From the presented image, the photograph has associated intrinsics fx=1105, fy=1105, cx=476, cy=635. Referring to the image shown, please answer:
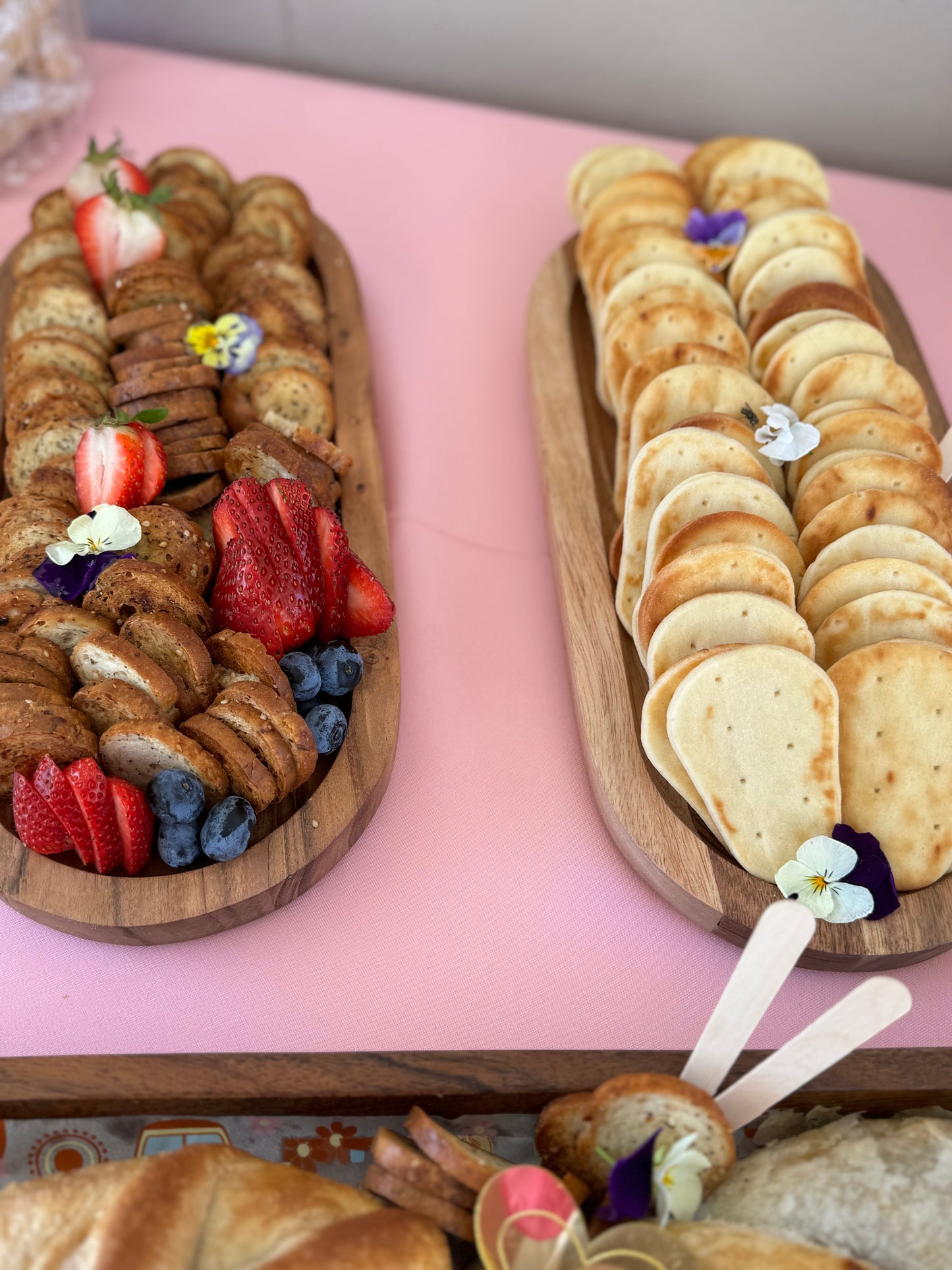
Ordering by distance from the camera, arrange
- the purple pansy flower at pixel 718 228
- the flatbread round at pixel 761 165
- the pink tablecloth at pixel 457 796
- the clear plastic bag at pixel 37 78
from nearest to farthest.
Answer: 1. the pink tablecloth at pixel 457 796
2. the purple pansy flower at pixel 718 228
3. the flatbread round at pixel 761 165
4. the clear plastic bag at pixel 37 78

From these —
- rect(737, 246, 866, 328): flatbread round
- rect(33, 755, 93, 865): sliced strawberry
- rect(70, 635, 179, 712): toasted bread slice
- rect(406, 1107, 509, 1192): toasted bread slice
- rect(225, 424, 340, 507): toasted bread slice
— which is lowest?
rect(406, 1107, 509, 1192): toasted bread slice

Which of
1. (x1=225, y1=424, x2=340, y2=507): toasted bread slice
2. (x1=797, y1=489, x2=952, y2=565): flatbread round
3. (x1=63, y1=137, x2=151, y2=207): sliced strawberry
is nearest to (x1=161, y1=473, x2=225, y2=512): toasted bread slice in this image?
(x1=225, y1=424, x2=340, y2=507): toasted bread slice

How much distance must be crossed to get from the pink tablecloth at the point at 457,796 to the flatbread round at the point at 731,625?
0.28m

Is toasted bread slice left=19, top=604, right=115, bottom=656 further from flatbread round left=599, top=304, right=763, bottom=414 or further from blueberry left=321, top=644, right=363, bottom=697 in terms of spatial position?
flatbread round left=599, top=304, right=763, bottom=414

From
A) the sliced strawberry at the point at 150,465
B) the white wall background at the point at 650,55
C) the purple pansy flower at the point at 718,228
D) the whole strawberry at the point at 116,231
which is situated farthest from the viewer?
the white wall background at the point at 650,55

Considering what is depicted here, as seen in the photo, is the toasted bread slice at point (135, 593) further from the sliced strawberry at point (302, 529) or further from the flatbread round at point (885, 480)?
the flatbread round at point (885, 480)

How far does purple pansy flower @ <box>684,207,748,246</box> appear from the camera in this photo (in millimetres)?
1879

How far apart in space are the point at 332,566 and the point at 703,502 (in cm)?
50

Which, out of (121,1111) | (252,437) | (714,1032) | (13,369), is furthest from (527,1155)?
(13,369)

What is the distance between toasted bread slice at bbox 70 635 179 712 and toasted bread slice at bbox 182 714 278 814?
44 millimetres

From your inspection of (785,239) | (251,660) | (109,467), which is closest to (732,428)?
(785,239)

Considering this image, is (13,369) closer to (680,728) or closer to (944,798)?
(680,728)

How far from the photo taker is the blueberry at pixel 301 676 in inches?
54.6

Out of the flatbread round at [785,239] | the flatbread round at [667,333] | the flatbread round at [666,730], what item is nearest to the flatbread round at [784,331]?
the flatbread round at [667,333]
